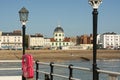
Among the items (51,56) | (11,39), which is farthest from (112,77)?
(11,39)

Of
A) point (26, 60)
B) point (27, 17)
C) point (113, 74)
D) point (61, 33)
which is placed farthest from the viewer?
point (61, 33)

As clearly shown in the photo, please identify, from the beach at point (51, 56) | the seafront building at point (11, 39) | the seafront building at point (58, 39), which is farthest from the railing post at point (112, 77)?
the seafront building at point (11, 39)

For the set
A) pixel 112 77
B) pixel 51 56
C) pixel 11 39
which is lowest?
pixel 51 56

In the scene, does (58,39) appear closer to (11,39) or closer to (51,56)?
(11,39)

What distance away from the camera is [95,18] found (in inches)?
414

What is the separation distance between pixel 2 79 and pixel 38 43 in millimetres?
181458

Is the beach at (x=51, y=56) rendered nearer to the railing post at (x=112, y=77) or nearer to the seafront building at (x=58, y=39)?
the seafront building at (x=58, y=39)

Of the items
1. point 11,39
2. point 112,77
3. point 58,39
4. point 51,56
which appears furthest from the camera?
point 11,39

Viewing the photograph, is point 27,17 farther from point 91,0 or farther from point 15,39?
point 15,39

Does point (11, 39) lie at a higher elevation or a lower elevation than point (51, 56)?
higher

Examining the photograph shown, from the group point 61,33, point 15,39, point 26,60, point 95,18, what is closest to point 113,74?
point 95,18

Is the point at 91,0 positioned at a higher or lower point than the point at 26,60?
higher

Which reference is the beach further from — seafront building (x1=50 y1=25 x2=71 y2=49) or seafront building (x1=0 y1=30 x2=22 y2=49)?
seafront building (x1=0 y1=30 x2=22 y2=49)

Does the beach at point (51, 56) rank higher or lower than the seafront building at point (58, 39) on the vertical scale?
lower
